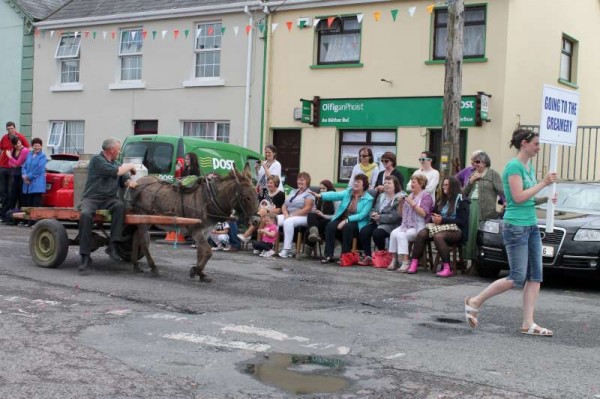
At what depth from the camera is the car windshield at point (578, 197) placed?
11891 mm

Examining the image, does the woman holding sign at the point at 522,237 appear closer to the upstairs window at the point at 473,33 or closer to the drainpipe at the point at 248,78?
the upstairs window at the point at 473,33

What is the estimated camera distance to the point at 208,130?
23938 mm

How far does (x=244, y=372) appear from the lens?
18.8 ft

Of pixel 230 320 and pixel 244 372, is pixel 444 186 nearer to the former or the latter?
pixel 230 320

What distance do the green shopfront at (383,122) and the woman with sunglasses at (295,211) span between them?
262 inches

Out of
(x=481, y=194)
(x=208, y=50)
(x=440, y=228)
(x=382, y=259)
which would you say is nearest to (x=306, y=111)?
(x=208, y=50)

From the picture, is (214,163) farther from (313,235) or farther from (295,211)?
(313,235)

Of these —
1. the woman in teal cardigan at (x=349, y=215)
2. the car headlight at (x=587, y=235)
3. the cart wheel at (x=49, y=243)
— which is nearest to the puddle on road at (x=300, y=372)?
the cart wheel at (x=49, y=243)

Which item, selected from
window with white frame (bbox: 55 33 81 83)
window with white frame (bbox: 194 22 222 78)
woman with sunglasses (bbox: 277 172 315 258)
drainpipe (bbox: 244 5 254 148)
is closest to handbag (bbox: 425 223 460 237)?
woman with sunglasses (bbox: 277 172 315 258)

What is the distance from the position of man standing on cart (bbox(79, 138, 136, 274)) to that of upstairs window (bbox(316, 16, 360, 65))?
1205cm

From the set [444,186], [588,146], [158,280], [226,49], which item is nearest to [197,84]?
[226,49]

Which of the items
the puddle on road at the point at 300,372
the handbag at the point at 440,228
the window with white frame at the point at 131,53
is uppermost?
the window with white frame at the point at 131,53

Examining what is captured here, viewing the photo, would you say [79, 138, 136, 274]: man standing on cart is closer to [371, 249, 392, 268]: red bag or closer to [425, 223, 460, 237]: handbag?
[371, 249, 392, 268]: red bag

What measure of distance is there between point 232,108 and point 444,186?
468 inches
